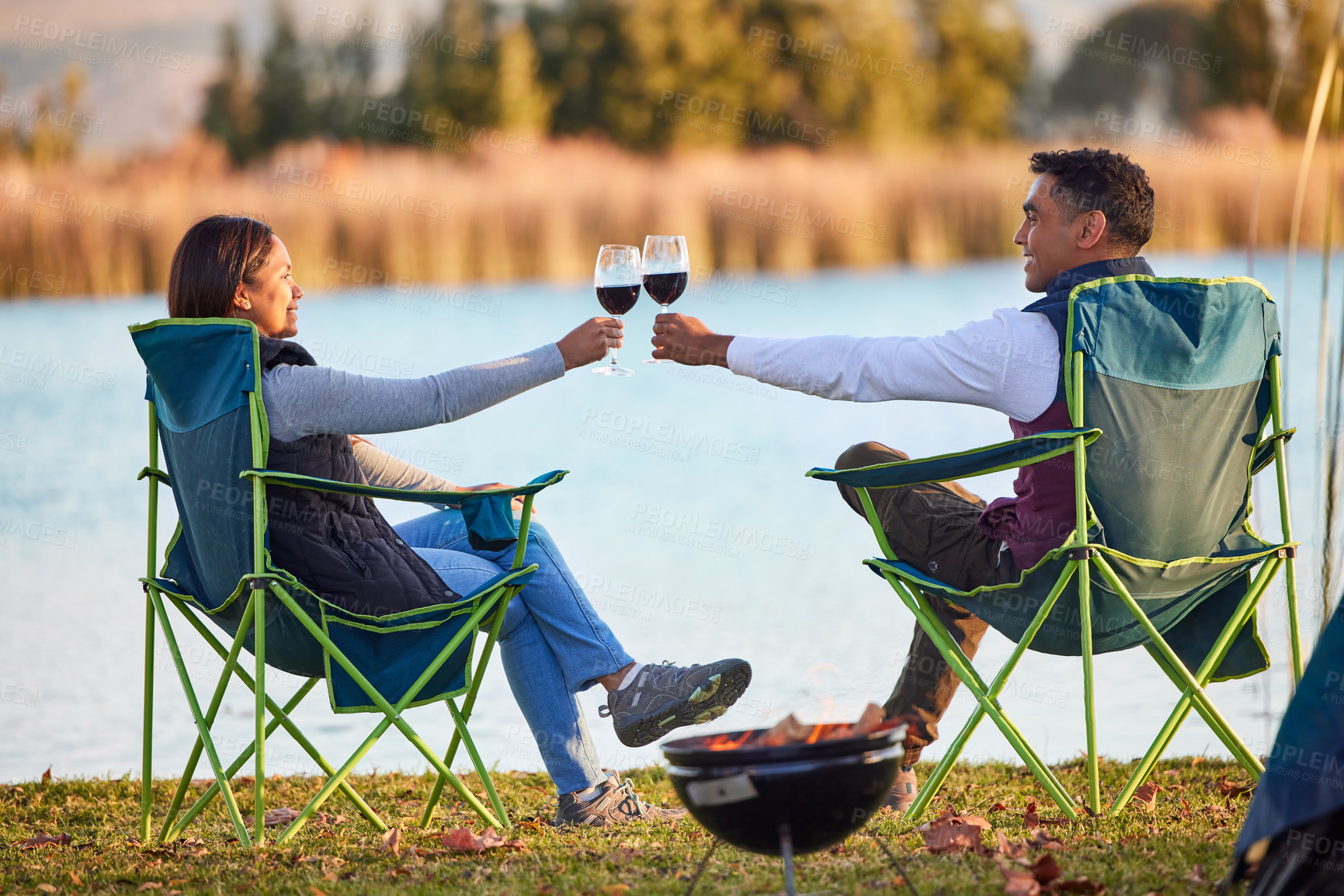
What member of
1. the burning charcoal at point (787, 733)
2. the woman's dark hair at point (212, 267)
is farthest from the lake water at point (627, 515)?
the woman's dark hair at point (212, 267)

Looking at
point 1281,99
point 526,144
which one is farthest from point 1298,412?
point 526,144

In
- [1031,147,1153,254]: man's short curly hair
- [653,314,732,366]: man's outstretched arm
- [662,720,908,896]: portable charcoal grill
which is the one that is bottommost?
[662,720,908,896]: portable charcoal grill

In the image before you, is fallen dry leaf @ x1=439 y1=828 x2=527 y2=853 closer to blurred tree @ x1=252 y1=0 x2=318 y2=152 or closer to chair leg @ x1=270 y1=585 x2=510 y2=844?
chair leg @ x1=270 y1=585 x2=510 y2=844

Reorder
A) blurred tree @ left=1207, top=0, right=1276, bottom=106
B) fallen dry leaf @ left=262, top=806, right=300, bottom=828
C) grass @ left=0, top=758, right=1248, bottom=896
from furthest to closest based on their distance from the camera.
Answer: blurred tree @ left=1207, top=0, right=1276, bottom=106 → fallen dry leaf @ left=262, top=806, right=300, bottom=828 → grass @ left=0, top=758, right=1248, bottom=896

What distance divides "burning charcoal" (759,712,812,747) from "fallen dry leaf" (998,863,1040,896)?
0.37 meters

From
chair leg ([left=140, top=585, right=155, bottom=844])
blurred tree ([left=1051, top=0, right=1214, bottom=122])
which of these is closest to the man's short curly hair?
chair leg ([left=140, top=585, right=155, bottom=844])

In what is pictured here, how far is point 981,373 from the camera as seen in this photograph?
7.96 feet

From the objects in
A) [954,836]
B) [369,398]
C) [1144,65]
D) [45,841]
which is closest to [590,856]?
[954,836]

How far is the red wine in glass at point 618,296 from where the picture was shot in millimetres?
2567

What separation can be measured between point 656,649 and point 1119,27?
19098 millimetres

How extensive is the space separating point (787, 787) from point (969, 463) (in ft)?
2.46

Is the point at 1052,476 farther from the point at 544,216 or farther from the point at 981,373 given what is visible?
the point at 544,216

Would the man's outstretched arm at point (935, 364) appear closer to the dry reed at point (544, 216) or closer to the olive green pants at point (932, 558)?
the olive green pants at point (932, 558)

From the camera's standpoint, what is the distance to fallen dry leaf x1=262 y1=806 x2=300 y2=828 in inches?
117
